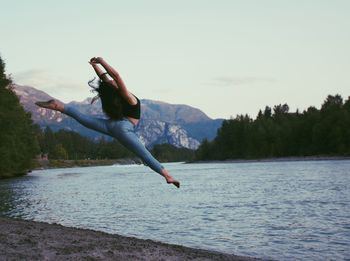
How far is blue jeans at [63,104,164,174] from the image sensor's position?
24.1 ft

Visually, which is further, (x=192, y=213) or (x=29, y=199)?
(x=29, y=199)

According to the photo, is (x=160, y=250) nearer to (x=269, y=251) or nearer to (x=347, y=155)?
(x=269, y=251)

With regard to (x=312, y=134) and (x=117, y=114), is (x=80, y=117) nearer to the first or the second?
(x=117, y=114)

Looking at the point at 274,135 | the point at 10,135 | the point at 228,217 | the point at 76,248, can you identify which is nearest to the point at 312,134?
the point at 274,135

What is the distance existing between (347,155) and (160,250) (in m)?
139

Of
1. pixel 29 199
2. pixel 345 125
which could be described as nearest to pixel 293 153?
pixel 345 125

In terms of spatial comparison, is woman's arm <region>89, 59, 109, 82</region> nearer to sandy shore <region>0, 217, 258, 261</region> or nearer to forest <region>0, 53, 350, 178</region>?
sandy shore <region>0, 217, 258, 261</region>

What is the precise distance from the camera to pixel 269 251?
70.0 feet

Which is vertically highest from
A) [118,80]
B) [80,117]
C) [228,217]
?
[118,80]

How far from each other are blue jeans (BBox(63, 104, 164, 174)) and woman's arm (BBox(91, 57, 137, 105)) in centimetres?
34

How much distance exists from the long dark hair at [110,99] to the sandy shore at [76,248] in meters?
8.53

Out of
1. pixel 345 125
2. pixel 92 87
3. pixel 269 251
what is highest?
pixel 345 125

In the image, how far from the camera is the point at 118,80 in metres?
7.16

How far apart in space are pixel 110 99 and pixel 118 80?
405 millimetres
